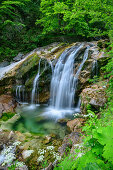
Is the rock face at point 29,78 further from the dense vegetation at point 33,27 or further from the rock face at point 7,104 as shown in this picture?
the dense vegetation at point 33,27

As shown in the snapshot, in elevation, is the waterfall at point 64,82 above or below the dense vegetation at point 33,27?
below

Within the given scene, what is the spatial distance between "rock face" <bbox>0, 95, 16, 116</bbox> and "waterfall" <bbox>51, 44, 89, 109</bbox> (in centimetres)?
288

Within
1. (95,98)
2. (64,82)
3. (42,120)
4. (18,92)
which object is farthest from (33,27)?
(95,98)

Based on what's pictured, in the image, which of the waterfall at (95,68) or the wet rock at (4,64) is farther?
the wet rock at (4,64)

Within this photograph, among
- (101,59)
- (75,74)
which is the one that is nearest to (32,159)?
(75,74)

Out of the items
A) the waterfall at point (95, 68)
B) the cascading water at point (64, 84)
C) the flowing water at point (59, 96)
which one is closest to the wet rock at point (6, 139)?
the flowing water at point (59, 96)

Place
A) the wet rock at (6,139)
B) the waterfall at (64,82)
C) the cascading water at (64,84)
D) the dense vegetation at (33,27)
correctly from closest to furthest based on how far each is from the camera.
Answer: the wet rock at (6,139) < the cascading water at (64,84) < the waterfall at (64,82) < the dense vegetation at (33,27)

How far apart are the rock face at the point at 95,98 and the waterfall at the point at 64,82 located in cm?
258

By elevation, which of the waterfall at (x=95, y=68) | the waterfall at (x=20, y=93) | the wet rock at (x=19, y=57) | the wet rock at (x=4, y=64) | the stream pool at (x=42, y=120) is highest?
the wet rock at (x=19, y=57)

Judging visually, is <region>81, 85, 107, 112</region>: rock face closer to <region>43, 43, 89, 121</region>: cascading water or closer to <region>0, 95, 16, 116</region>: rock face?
<region>43, 43, 89, 121</region>: cascading water

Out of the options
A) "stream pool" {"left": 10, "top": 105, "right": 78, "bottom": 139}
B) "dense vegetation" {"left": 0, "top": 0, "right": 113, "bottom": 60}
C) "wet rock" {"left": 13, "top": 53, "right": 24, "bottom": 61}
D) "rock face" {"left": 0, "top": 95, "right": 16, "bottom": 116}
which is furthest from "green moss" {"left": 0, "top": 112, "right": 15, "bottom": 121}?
"dense vegetation" {"left": 0, "top": 0, "right": 113, "bottom": 60}

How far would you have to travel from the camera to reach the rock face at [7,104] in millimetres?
7834

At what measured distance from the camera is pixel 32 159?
12.2 feet

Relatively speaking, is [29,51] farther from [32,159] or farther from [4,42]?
[32,159]
